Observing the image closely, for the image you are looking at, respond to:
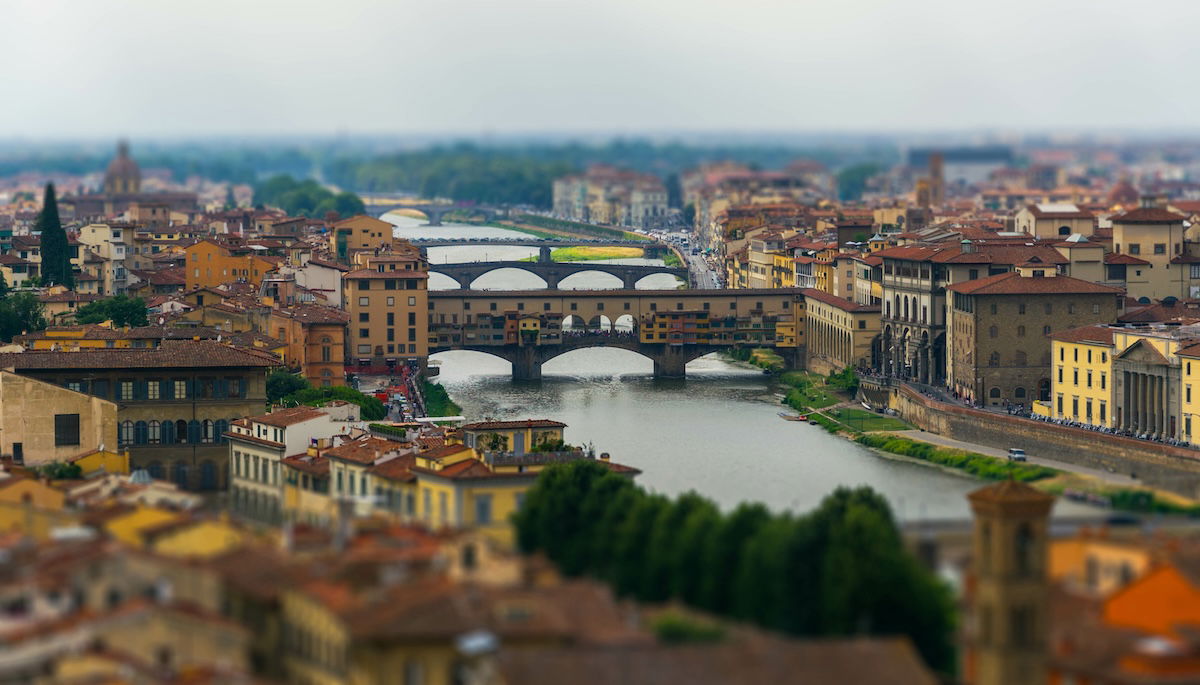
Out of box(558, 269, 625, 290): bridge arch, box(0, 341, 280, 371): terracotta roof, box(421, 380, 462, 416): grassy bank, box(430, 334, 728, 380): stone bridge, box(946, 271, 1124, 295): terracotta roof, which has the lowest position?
box(421, 380, 462, 416): grassy bank

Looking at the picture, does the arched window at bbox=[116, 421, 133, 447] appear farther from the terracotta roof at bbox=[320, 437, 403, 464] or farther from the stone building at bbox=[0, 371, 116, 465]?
the terracotta roof at bbox=[320, 437, 403, 464]

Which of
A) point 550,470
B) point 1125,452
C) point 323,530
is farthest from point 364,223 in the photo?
point 323,530

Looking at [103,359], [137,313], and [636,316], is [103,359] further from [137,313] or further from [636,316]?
[636,316]

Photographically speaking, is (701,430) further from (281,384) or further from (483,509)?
(483,509)

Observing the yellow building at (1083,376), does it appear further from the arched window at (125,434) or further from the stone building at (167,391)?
the arched window at (125,434)

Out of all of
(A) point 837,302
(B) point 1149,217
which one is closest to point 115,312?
(A) point 837,302

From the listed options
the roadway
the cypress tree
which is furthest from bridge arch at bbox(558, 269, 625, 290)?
the cypress tree
